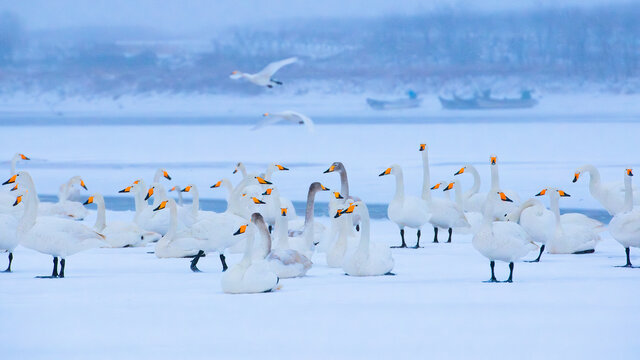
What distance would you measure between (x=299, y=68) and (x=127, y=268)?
6800 centimetres

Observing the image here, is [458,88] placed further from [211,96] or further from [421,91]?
[211,96]

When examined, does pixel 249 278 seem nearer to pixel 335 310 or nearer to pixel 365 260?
pixel 335 310

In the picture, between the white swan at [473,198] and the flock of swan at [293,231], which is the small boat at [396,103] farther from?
the flock of swan at [293,231]

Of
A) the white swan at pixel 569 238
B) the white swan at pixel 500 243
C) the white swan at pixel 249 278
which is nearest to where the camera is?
the white swan at pixel 249 278

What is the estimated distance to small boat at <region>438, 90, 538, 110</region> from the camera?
64.2m

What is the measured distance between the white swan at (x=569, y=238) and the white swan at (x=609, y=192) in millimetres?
1503

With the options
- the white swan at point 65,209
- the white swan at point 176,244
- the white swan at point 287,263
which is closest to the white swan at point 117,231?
the white swan at point 176,244

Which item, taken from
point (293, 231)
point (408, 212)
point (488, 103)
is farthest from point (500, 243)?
point (488, 103)

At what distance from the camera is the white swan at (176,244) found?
8195 mm

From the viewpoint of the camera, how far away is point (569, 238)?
927 cm

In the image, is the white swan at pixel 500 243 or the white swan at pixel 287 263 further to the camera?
the white swan at pixel 287 263

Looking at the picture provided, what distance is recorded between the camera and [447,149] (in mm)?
26703

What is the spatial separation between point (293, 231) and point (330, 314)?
3393mm

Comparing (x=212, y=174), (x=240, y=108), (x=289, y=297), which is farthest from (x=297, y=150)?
(x=240, y=108)
